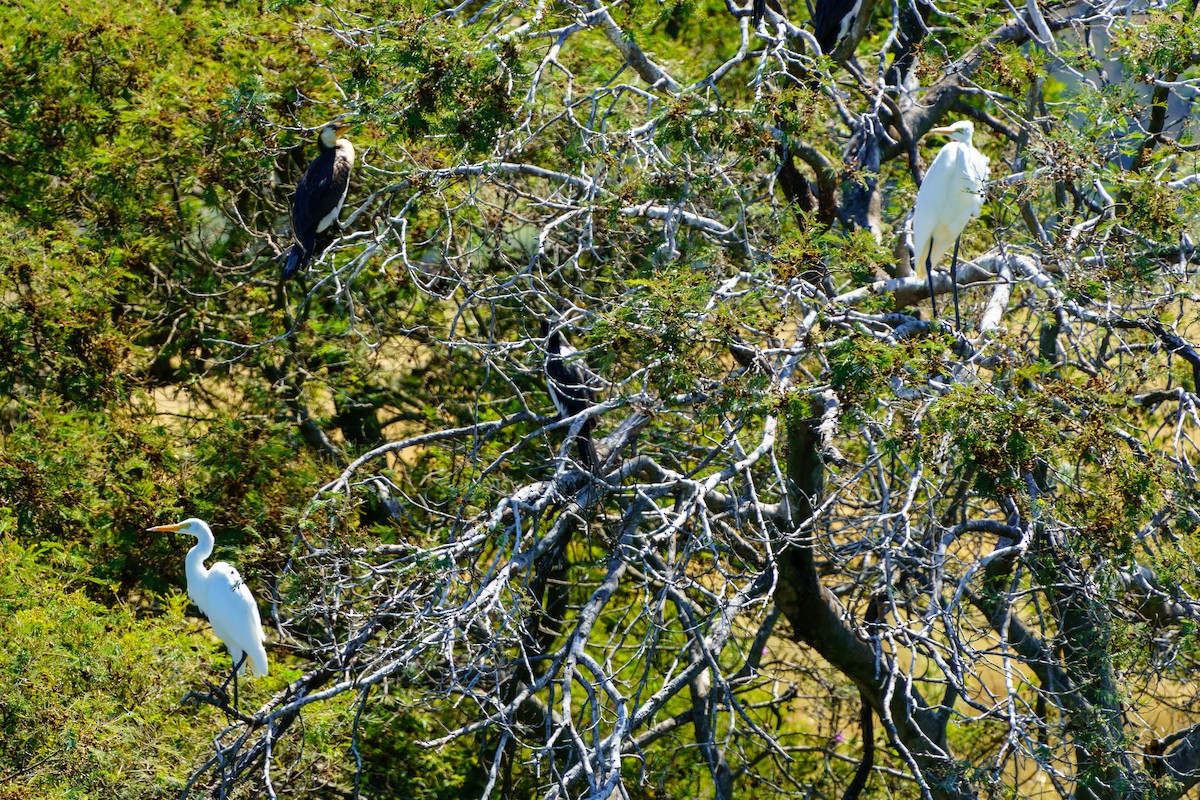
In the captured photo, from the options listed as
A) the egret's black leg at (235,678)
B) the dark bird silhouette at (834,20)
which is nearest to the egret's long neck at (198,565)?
the egret's black leg at (235,678)

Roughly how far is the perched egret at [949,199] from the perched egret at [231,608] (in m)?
2.67

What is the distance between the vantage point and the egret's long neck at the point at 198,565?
4828 millimetres

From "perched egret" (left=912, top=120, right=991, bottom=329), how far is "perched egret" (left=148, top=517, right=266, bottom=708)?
105 inches

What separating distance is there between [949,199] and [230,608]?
2.93m

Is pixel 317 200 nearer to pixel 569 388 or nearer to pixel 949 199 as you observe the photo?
pixel 569 388

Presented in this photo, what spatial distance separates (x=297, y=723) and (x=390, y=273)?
2.40 m

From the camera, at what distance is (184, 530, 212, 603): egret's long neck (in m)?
4.83

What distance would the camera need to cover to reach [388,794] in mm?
5637

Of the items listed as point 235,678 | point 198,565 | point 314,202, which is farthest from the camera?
point 314,202

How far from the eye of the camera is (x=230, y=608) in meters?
4.62

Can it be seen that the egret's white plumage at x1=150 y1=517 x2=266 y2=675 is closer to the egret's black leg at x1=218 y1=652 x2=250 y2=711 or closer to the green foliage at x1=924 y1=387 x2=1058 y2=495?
the egret's black leg at x1=218 y1=652 x2=250 y2=711

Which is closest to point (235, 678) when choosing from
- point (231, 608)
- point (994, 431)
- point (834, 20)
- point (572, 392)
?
point (231, 608)

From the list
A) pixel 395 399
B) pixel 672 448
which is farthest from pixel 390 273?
pixel 672 448

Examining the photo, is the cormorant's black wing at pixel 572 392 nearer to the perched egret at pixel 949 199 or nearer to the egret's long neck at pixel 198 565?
the perched egret at pixel 949 199
